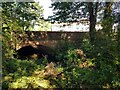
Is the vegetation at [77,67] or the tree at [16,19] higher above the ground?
the tree at [16,19]

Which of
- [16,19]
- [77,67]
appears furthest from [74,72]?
[16,19]

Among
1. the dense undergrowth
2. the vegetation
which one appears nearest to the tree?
the vegetation

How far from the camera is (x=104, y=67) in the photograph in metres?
8.18

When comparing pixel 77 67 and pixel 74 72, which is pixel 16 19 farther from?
pixel 74 72

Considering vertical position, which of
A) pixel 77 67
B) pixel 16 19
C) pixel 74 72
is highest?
pixel 16 19

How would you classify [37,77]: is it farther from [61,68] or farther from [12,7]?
[12,7]

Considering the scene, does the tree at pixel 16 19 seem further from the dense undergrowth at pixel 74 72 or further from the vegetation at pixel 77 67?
the dense undergrowth at pixel 74 72

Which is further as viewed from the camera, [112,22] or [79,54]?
[79,54]

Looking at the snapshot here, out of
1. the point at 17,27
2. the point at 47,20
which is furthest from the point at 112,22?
the point at 47,20

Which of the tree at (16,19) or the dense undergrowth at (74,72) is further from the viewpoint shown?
the tree at (16,19)

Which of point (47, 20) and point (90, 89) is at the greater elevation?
point (47, 20)

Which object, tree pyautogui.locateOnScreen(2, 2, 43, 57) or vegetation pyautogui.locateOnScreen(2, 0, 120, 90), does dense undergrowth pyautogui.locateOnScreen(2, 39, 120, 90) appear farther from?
tree pyautogui.locateOnScreen(2, 2, 43, 57)


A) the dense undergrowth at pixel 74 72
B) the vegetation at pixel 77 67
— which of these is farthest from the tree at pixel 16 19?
the dense undergrowth at pixel 74 72

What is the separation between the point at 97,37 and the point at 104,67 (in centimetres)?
97
